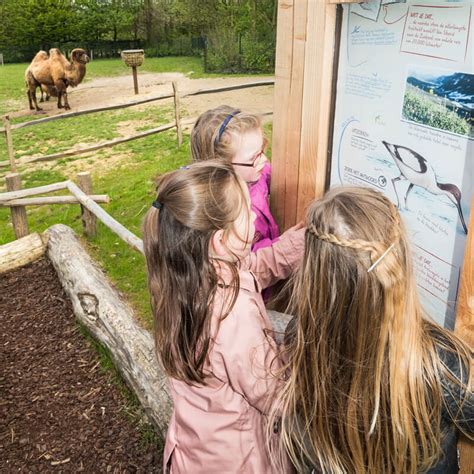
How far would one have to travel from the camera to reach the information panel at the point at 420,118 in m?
1.40

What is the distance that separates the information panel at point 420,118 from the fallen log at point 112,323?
1727 millimetres

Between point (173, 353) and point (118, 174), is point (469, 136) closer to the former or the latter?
point (173, 353)

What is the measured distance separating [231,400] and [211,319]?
10.2 inches

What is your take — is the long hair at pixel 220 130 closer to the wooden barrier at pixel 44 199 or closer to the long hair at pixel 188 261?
the long hair at pixel 188 261

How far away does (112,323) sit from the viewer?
11.7 ft

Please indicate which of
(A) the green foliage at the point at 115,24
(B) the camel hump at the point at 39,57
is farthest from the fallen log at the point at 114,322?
(A) the green foliage at the point at 115,24

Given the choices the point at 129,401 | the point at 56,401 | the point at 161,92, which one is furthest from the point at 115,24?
the point at 129,401

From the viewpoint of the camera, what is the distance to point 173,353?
62.9 inches

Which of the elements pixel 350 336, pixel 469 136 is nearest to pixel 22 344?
pixel 350 336

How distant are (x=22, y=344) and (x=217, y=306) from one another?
9.42ft

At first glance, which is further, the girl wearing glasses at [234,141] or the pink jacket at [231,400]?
the girl wearing glasses at [234,141]

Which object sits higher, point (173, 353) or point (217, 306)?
point (217, 306)

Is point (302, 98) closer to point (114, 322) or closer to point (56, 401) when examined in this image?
point (114, 322)

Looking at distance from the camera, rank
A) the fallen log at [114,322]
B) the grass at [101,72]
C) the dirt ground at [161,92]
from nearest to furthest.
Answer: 1. the fallen log at [114,322]
2. the dirt ground at [161,92]
3. the grass at [101,72]
